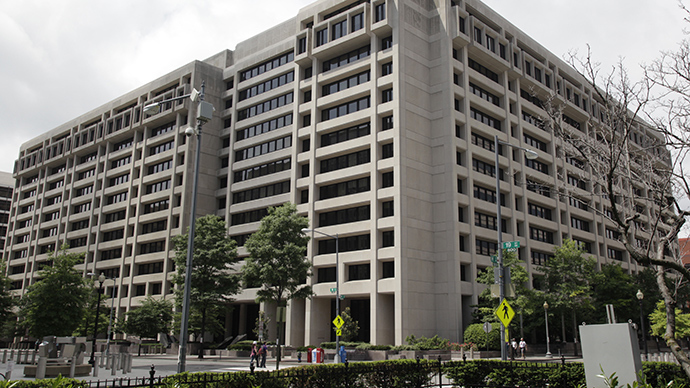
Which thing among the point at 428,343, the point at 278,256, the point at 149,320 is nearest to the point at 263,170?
the point at 149,320

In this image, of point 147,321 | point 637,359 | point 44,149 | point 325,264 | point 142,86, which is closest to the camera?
point 637,359

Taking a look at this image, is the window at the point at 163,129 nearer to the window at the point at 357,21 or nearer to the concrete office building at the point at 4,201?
the window at the point at 357,21

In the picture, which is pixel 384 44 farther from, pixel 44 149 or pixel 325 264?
pixel 44 149

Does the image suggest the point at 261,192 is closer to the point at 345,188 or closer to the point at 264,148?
the point at 264,148

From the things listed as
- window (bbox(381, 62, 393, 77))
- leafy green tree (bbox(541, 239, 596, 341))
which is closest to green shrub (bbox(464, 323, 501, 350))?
leafy green tree (bbox(541, 239, 596, 341))

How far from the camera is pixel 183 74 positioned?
73062mm

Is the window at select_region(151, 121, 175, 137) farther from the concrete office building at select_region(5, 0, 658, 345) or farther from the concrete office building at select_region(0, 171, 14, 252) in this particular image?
the concrete office building at select_region(0, 171, 14, 252)

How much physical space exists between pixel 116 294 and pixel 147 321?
21.4 m

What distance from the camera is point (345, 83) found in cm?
5894

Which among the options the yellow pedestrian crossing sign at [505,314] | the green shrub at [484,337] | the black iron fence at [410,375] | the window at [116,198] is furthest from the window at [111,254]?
the yellow pedestrian crossing sign at [505,314]

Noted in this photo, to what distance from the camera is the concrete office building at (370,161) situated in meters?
52.2

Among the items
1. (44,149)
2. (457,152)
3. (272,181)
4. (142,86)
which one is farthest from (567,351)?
(44,149)

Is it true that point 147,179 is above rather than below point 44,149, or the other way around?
below

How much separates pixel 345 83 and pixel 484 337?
30.2 metres
